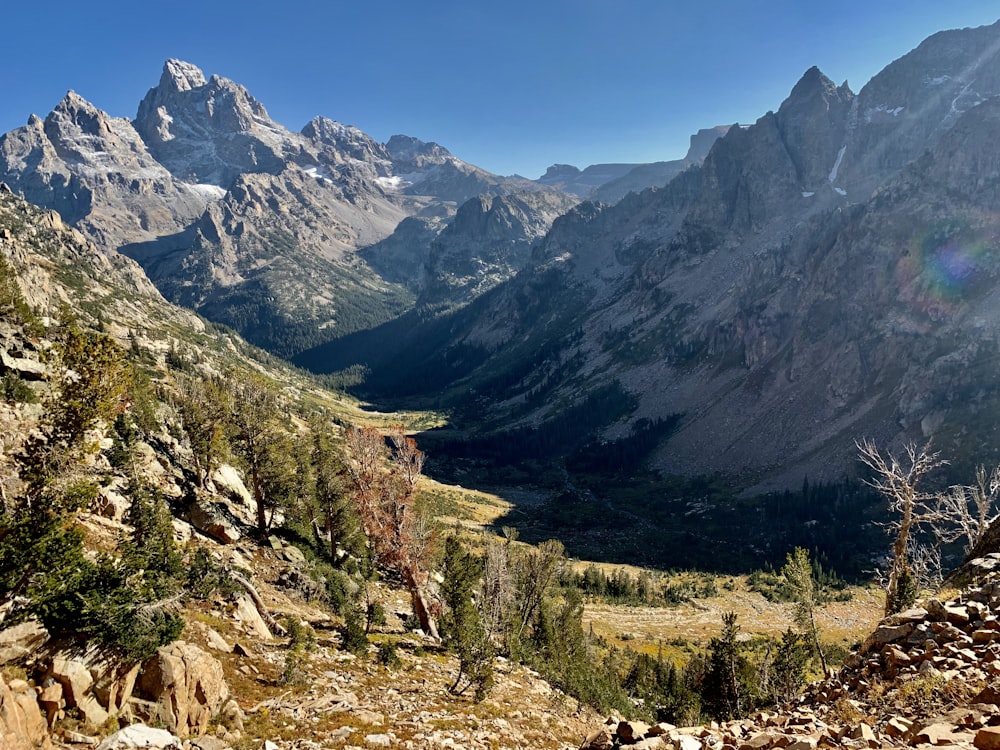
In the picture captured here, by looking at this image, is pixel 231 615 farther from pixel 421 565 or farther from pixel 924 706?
pixel 924 706

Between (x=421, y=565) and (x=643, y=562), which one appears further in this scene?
(x=643, y=562)

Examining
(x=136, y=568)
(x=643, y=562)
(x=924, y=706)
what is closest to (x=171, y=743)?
(x=136, y=568)

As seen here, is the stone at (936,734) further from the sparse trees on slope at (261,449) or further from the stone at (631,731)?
the sparse trees on slope at (261,449)

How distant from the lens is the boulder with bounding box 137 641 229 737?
43.7ft

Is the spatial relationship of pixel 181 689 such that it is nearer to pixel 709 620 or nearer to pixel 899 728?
pixel 899 728

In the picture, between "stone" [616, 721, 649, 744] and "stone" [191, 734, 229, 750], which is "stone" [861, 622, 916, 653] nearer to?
"stone" [616, 721, 649, 744]

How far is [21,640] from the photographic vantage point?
11.9 meters

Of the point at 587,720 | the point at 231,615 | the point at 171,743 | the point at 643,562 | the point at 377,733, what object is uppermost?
the point at 171,743

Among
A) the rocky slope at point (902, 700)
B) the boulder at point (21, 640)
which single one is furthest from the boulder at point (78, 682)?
the rocky slope at point (902, 700)

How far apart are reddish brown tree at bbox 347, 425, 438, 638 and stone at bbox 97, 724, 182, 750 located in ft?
58.5

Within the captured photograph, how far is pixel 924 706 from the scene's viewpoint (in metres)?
10.0

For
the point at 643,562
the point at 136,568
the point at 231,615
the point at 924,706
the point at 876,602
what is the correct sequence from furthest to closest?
the point at 643,562 < the point at 876,602 < the point at 231,615 < the point at 136,568 < the point at 924,706

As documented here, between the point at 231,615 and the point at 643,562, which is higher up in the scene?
the point at 231,615

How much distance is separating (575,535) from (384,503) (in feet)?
340
